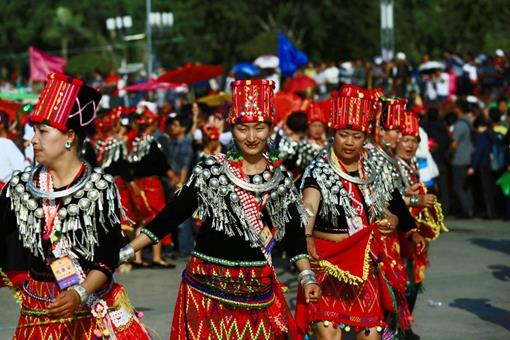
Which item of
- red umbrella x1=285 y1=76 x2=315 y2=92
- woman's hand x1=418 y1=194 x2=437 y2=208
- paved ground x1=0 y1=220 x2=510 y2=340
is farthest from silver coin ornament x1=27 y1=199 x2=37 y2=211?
red umbrella x1=285 y1=76 x2=315 y2=92

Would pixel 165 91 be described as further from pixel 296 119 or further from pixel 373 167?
pixel 373 167

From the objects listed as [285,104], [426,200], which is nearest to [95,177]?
[426,200]

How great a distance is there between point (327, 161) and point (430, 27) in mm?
55601

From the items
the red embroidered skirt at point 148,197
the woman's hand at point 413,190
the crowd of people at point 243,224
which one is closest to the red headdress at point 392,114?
the crowd of people at point 243,224

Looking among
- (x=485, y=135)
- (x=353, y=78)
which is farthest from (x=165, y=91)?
(x=485, y=135)

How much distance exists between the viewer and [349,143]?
7.96m

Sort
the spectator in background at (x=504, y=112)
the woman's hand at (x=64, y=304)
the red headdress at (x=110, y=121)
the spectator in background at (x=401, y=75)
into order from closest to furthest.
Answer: the woman's hand at (x=64, y=304), the red headdress at (x=110, y=121), the spectator in background at (x=504, y=112), the spectator in background at (x=401, y=75)

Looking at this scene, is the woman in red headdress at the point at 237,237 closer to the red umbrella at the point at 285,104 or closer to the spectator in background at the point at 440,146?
the red umbrella at the point at 285,104

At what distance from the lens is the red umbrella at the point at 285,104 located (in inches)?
717

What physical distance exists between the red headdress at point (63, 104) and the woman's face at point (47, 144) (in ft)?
0.11

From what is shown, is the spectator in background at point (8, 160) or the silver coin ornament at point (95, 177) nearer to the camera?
the silver coin ornament at point (95, 177)

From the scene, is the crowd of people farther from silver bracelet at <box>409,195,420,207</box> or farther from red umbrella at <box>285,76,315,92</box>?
red umbrella at <box>285,76,315,92</box>

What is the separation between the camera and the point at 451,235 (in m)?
18.2

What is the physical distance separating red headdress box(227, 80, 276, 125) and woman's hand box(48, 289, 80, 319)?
5.47 feet
